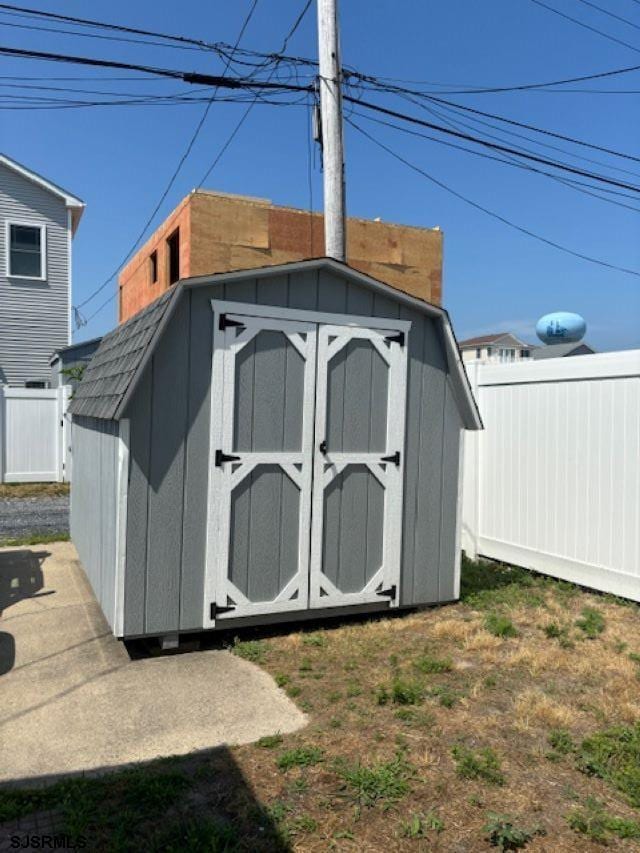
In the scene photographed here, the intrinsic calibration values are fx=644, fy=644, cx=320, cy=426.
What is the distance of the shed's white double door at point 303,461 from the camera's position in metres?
4.28

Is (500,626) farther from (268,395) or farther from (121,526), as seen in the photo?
(121,526)

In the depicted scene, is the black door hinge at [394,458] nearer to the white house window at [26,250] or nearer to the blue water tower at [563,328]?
the white house window at [26,250]

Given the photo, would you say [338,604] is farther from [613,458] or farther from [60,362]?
[60,362]

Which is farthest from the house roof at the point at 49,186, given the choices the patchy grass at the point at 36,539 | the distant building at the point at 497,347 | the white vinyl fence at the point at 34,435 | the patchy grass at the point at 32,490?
the distant building at the point at 497,347

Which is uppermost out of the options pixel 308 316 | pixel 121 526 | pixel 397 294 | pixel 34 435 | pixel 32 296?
pixel 32 296

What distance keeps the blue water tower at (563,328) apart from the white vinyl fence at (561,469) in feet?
79.6

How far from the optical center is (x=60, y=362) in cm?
1419

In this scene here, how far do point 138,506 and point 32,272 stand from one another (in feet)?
42.2

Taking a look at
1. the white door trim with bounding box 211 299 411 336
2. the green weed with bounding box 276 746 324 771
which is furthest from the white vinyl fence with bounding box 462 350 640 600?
the green weed with bounding box 276 746 324 771

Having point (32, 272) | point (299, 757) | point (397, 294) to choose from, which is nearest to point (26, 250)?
point (32, 272)

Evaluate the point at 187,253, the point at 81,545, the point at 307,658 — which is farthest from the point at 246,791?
the point at 187,253

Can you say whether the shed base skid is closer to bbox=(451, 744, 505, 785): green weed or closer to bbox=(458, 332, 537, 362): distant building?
bbox=(451, 744, 505, 785): green weed

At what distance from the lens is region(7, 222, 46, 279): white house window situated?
1473 centimetres

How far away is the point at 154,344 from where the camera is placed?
399 cm
